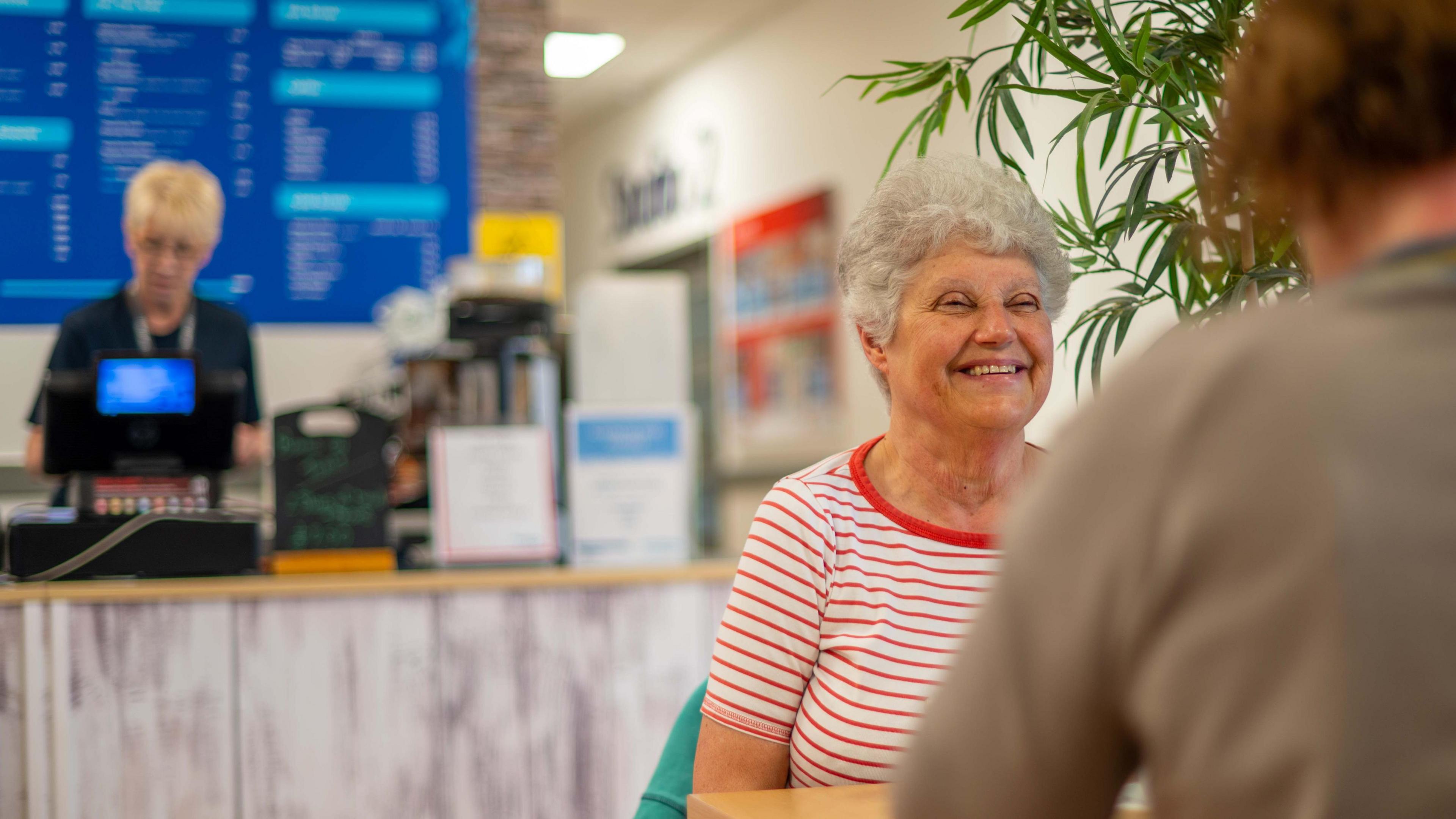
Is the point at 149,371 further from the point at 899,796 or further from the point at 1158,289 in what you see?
the point at 899,796

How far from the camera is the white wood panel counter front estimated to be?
256 centimetres

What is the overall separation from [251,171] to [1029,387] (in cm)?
352

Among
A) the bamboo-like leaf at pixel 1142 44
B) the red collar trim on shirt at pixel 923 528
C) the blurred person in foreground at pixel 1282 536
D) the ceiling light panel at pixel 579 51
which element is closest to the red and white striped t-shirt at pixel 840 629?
the red collar trim on shirt at pixel 923 528

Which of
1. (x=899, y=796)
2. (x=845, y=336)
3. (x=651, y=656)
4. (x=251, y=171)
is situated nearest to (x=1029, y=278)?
(x=899, y=796)

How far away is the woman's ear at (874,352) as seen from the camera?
1.73 metres

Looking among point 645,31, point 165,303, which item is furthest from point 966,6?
point 645,31

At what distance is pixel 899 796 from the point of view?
0.71m

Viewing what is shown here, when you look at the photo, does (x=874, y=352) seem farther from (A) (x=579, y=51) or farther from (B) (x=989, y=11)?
(A) (x=579, y=51)

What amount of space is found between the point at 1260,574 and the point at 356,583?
2340mm

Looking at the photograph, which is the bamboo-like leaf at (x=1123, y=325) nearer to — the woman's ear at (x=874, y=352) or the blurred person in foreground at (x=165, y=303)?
the woman's ear at (x=874, y=352)

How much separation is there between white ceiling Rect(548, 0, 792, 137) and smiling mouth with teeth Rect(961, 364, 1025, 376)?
12.2ft

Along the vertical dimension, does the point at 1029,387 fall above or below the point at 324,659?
above

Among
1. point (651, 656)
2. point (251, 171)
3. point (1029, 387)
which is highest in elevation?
point (251, 171)

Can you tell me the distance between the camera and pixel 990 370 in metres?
1.64
